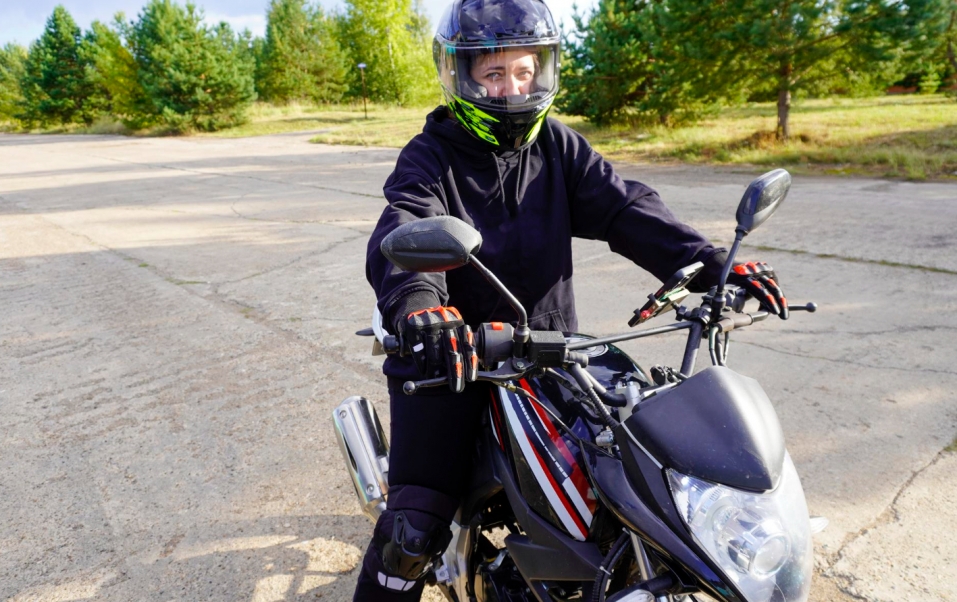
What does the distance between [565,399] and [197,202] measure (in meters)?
10.8

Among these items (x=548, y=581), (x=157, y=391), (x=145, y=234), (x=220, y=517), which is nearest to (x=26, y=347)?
(x=157, y=391)

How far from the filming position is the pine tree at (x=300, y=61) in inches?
1747

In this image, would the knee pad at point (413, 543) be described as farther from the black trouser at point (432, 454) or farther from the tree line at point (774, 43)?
the tree line at point (774, 43)

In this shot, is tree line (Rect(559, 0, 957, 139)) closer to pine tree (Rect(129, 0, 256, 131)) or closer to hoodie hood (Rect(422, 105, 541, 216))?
hoodie hood (Rect(422, 105, 541, 216))

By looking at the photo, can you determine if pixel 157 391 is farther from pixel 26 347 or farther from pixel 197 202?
pixel 197 202

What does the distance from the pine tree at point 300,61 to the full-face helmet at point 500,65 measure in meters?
44.2

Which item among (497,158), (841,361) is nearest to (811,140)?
(841,361)

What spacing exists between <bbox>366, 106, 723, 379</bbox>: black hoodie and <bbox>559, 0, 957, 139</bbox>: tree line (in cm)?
1142

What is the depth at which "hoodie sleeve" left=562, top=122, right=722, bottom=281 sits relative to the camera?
2244mm

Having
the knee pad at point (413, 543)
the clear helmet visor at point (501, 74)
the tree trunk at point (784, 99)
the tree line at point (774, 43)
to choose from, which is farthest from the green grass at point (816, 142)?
the knee pad at point (413, 543)

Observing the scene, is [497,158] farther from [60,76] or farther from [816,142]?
[60,76]

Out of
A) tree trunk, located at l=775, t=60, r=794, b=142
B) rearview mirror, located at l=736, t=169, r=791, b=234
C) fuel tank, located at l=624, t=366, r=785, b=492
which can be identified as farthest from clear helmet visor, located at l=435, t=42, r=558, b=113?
tree trunk, located at l=775, t=60, r=794, b=142

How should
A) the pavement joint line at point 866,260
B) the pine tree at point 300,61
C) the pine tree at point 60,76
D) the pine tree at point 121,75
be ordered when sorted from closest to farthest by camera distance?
the pavement joint line at point 866,260, the pine tree at point 121,75, the pine tree at point 60,76, the pine tree at point 300,61

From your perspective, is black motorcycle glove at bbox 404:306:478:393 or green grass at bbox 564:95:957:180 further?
green grass at bbox 564:95:957:180
